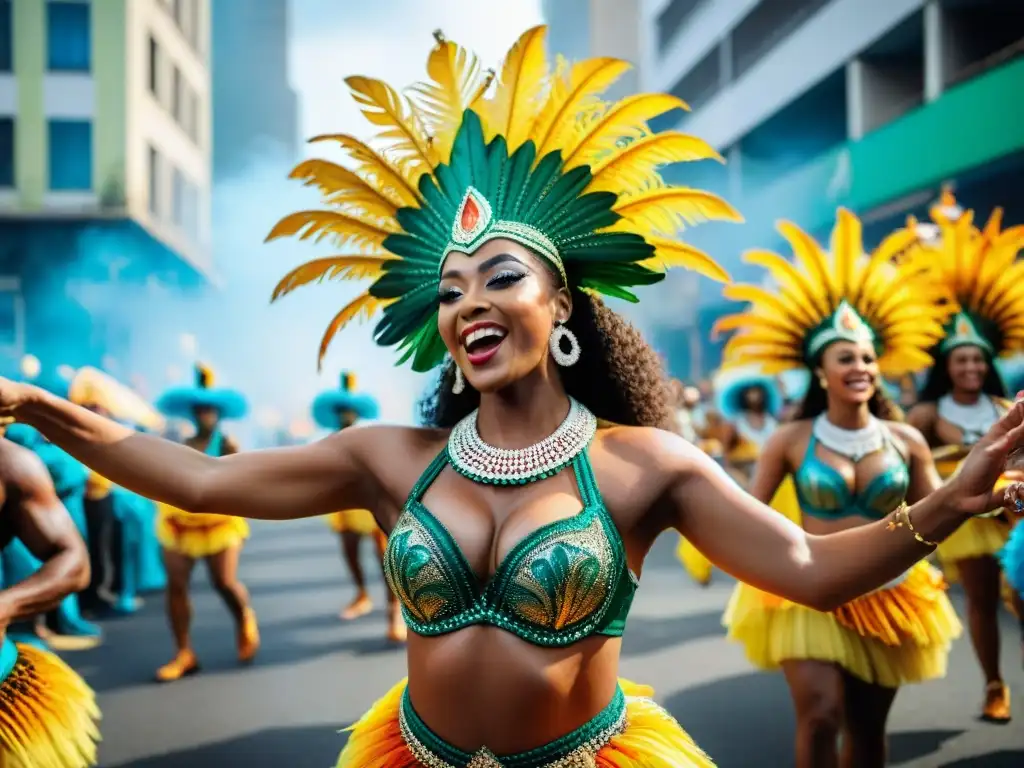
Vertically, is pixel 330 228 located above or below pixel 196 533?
above

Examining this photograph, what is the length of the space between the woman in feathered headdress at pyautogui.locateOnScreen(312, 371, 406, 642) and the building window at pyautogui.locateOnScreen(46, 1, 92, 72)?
48.3 ft

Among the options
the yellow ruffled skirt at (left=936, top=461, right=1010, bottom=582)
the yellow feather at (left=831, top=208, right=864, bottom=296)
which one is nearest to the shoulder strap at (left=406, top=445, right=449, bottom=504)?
the yellow feather at (left=831, top=208, right=864, bottom=296)

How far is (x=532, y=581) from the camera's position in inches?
99.6

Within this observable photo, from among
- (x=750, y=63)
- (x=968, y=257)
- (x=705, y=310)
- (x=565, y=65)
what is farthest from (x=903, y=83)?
(x=565, y=65)

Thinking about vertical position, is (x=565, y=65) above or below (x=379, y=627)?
above

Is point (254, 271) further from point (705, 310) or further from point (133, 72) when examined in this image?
point (705, 310)

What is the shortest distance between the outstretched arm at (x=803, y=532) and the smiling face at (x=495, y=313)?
436 mm

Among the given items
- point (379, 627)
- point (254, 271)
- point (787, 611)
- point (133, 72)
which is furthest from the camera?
point (254, 271)

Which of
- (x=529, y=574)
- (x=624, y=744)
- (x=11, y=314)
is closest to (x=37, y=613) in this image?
(x=529, y=574)

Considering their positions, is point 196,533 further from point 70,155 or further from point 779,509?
point 70,155

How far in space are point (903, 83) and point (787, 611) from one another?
58.7 feet

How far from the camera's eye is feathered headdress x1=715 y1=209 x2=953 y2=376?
203 inches

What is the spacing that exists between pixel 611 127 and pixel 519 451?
0.89 metres

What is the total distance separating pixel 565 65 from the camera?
298 centimetres
